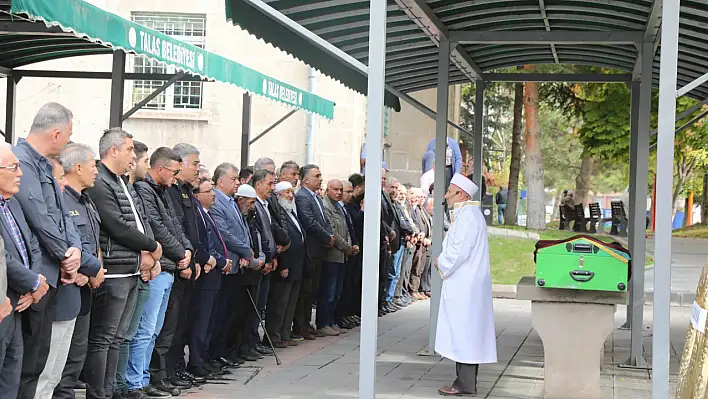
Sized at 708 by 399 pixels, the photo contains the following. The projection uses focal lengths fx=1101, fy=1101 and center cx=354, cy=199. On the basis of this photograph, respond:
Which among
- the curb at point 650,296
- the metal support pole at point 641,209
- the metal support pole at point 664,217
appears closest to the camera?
the metal support pole at point 664,217

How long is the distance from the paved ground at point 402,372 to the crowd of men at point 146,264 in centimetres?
37

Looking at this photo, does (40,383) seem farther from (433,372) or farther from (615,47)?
(615,47)

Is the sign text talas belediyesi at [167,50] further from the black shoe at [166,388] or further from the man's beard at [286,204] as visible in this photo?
the black shoe at [166,388]

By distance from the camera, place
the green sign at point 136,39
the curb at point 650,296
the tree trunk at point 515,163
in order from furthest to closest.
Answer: the tree trunk at point 515,163 < the curb at point 650,296 < the green sign at point 136,39

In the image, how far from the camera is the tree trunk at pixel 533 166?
32625mm

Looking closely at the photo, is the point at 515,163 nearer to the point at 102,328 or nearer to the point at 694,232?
the point at 694,232

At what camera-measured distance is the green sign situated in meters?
8.17

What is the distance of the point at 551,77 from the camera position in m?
14.2

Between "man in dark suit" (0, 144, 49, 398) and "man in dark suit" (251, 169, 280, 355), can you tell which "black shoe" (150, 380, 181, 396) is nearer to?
"man in dark suit" (251, 169, 280, 355)

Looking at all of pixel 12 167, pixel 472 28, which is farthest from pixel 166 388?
pixel 472 28

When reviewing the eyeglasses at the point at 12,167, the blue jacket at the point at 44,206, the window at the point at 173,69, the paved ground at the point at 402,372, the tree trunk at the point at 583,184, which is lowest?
the paved ground at the point at 402,372

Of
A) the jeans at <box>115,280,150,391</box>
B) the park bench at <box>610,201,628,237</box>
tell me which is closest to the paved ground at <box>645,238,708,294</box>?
the park bench at <box>610,201,628,237</box>

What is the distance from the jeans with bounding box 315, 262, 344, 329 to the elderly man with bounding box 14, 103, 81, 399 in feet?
22.7

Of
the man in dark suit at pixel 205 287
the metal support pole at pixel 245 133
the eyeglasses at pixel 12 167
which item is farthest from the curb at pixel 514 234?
the eyeglasses at pixel 12 167
